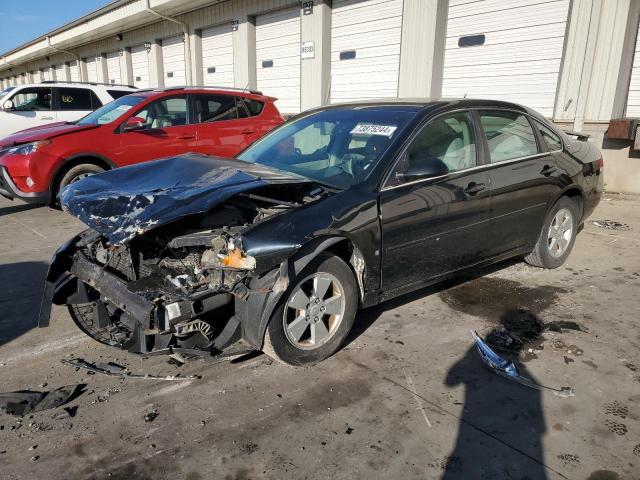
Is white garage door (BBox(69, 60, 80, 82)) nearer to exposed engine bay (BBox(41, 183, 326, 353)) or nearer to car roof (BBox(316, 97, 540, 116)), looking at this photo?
car roof (BBox(316, 97, 540, 116))

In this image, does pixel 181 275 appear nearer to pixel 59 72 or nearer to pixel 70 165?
pixel 70 165

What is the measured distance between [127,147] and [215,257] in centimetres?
532

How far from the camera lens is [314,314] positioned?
124 inches

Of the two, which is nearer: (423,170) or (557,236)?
(423,170)

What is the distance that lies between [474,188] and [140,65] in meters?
21.6

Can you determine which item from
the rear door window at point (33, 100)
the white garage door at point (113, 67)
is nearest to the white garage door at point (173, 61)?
the white garage door at point (113, 67)

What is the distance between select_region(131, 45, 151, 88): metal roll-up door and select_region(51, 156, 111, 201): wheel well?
15.3 meters

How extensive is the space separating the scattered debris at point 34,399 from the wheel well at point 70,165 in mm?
4850

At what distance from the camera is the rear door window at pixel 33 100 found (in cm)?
1054

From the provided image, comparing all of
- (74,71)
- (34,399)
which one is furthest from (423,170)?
(74,71)

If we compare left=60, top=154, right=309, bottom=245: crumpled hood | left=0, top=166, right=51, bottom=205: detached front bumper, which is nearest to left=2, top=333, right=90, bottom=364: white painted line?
left=60, top=154, right=309, bottom=245: crumpled hood

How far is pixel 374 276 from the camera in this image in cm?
339

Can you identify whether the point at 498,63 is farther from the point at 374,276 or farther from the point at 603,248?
the point at 374,276

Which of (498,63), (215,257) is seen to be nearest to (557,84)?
(498,63)
